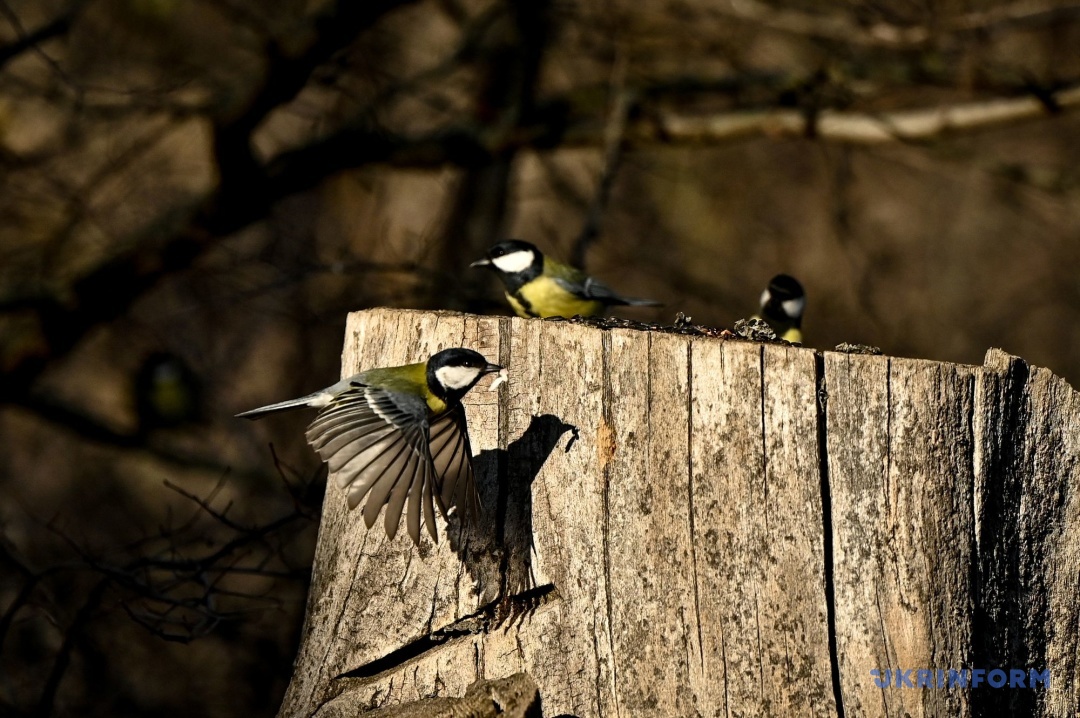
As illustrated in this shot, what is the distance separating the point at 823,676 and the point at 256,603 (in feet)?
16.7

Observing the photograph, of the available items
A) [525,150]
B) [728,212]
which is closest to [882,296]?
[728,212]

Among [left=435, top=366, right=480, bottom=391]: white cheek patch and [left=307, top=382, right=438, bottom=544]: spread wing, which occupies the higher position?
[left=435, top=366, right=480, bottom=391]: white cheek patch

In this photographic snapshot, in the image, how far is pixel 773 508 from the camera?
2.12m

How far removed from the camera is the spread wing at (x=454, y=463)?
232 centimetres

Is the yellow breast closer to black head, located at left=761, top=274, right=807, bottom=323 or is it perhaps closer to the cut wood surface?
black head, located at left=761, top=274, right=807, bottom=323

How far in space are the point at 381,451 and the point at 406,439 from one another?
88 millimetres

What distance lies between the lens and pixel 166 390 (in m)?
6.90

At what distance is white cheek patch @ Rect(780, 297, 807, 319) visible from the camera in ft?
14.4

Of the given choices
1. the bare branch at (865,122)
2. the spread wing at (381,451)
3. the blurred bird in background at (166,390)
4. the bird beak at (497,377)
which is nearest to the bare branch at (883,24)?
the bare branch at (865,122)

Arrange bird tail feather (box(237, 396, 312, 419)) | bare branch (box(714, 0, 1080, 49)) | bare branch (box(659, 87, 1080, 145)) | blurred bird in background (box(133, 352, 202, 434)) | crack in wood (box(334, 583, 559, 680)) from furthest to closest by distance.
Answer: blurred bird in background (box(133, 352, 202, 434)) < bare branch (box(659, 87, 1080, 145)) < bare branch (box(714, 0, 1080, 49)) < bird tail feather (box(237, 396, 312, 419)) < crack in wood (box(334, 583, 559, 680))

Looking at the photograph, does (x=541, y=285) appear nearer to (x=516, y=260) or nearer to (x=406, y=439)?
(x=516, y=260)

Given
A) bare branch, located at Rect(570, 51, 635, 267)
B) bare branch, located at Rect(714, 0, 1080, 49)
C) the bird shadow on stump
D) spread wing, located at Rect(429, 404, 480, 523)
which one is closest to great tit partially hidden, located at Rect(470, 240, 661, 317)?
bare branch, located at Rect(570, 51, 635, 267)

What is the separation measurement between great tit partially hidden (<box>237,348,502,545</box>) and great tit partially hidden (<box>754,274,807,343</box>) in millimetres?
2228

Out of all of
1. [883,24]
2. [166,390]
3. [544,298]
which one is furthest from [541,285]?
[166,390]
